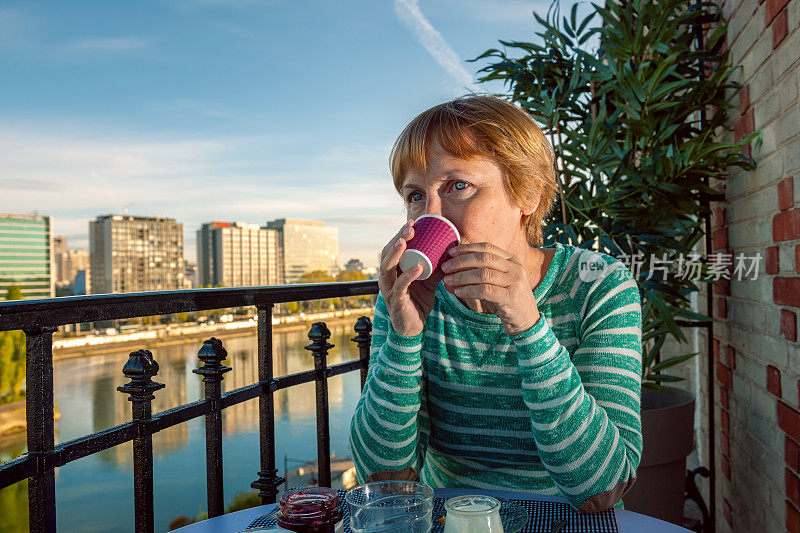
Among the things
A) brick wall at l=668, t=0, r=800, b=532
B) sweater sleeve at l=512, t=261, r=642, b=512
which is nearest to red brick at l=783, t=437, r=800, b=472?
brick wall at l=668, t=0, r=800, b=532

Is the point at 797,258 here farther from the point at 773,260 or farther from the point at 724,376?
the point at 724,376

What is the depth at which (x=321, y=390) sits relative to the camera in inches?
63.4

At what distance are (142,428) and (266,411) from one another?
0.39 meters

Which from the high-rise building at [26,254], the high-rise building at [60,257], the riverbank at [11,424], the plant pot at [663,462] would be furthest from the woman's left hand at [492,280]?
the high-rise building at [60,257]

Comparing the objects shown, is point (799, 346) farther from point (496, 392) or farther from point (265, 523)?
point (265, 523)

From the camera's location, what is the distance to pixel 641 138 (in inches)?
86.0

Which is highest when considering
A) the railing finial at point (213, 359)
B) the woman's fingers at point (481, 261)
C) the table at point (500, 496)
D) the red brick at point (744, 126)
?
the red brick at point (744, 126)

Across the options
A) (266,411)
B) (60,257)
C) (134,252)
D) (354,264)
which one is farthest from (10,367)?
(60,257)

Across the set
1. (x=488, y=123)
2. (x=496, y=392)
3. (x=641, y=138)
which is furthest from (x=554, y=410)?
(x=641, y=138)

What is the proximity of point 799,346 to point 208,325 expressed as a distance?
2433 inches

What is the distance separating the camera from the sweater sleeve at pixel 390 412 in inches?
33.8

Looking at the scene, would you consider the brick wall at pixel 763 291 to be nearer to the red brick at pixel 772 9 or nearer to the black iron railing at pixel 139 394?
the red brick at pixel 772 9

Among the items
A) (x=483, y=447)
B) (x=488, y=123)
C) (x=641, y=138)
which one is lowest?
(x=483, y=447)

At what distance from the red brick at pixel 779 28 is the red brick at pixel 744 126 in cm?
31
